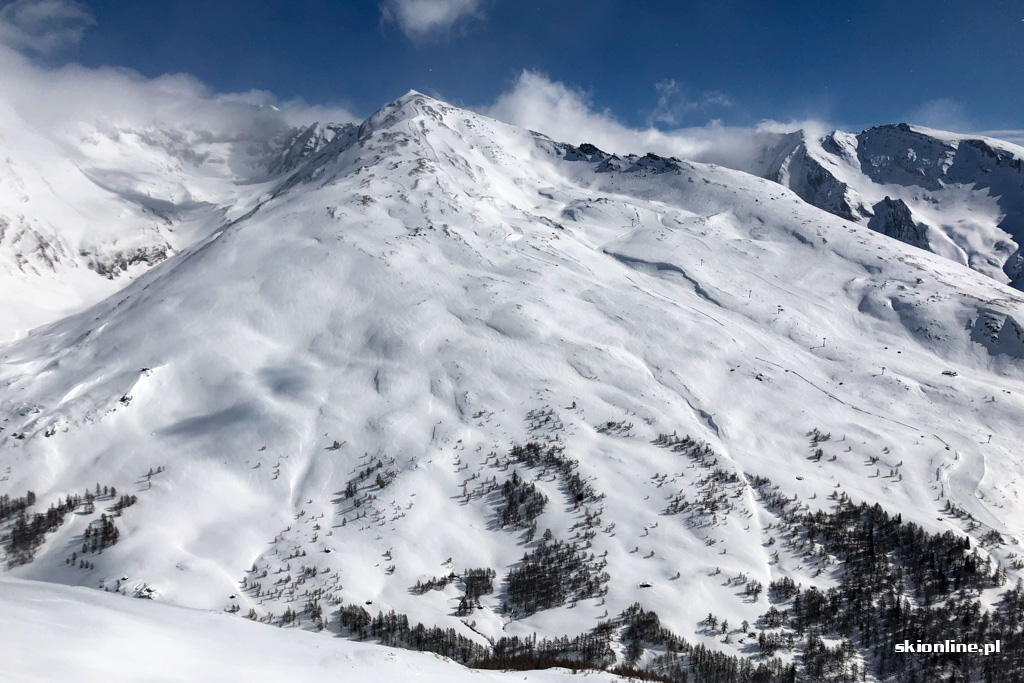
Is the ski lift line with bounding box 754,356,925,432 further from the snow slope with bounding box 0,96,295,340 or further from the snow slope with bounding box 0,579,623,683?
the snow slope with bounding box 0,96,295,340

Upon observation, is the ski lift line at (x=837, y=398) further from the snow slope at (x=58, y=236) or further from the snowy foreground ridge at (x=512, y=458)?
the snow slope at (x=58, y=236)

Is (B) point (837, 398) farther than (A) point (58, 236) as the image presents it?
No

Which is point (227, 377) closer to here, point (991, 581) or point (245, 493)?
point (245, 493)

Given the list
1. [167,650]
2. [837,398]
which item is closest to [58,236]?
[167,650]

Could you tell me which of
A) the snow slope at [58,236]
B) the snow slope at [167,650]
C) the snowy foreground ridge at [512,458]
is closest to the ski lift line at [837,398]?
the snowy foreground ridge at [512,458]

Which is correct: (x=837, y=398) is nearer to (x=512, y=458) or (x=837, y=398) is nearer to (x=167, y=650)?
(x=512, y=458)

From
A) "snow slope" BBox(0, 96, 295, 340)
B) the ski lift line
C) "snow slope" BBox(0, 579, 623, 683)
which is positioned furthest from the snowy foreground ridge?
"snow slope" BBox(0, 96, 295, 340)

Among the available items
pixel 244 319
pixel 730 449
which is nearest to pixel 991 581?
pixel 730 449
